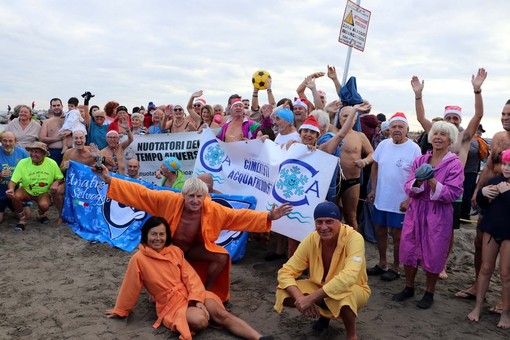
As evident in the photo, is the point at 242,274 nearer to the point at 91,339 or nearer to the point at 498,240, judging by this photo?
the point at 91,339

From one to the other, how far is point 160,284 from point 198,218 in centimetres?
77

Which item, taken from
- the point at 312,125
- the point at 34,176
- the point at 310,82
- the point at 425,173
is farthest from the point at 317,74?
the point at 34,176

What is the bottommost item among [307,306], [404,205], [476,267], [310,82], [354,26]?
[307,306]

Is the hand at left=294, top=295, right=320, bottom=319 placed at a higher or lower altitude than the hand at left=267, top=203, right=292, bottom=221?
lower

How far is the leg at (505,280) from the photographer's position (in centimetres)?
404

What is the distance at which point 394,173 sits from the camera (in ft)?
16.3

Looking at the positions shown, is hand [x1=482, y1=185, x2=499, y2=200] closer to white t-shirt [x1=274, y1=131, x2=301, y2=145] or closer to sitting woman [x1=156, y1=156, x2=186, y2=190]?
white t-shirt [x1=274, y1=131, x2=301, y2=145]

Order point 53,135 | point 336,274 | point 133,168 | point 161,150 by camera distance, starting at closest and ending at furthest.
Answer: point 336,274 < point 133,168 < point 161,150 < point 53,135

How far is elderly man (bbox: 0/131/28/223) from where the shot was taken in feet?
23.6

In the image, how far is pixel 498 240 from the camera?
13.5 feet

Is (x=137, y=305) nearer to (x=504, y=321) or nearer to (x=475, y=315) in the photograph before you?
(x=475, y=315)

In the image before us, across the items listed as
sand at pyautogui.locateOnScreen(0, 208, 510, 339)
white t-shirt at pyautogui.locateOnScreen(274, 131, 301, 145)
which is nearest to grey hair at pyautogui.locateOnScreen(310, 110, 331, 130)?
white t-shirt at pyautogui.locateOnScreen(274, 131, 301, 145)

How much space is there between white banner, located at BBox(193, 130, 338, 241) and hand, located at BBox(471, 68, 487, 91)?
160 centimetres

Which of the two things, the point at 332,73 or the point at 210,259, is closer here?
the point at 210,259
